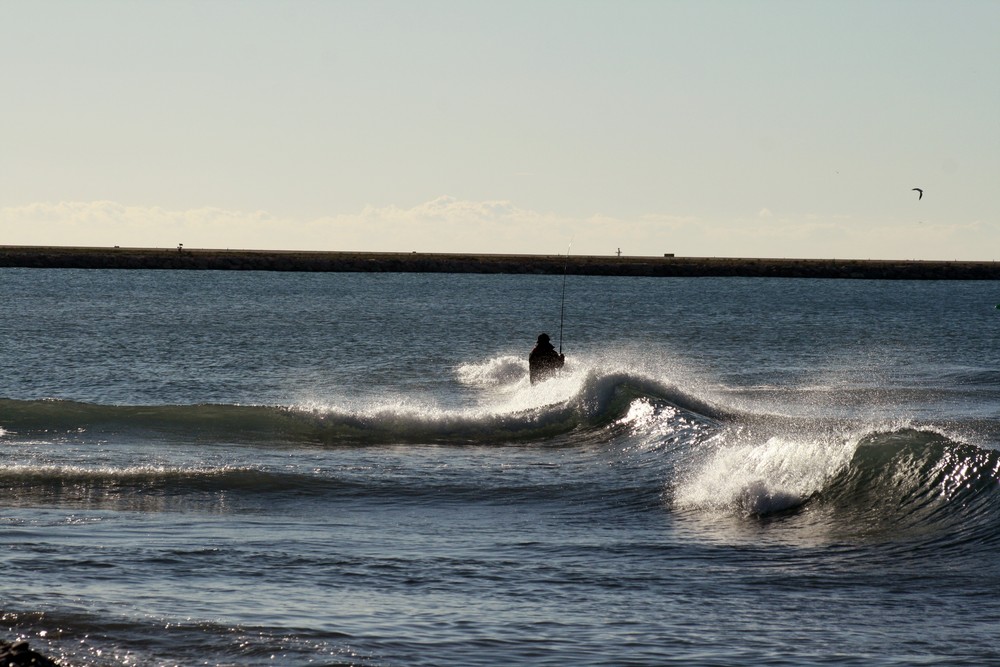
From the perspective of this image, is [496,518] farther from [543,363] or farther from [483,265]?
[483,265]

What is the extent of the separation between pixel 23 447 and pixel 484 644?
1333 cm

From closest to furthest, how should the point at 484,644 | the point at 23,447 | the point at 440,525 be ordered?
the point at 484,644, the point at 440,525, the point at 23,447

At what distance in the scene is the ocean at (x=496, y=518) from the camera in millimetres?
9758

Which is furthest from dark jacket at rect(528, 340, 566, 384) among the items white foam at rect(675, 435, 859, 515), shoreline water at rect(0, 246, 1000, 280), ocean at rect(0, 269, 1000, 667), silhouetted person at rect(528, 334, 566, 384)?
shoreline water at rect(0, 246, 1000, 280)

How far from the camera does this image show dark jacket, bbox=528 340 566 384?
30.4 metres

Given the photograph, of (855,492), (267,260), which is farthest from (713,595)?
(267,260)

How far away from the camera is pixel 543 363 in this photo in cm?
3047

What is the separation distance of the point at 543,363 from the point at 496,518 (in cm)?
1575

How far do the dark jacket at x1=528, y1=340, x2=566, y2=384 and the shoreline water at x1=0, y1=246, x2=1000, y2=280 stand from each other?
13080cm

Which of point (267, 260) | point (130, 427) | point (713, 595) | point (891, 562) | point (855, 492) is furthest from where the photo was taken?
point (267, 260)

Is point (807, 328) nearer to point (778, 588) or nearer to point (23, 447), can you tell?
point (23, 447)

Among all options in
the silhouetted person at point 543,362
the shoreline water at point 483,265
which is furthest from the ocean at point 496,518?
the shoreline water at point 483,265

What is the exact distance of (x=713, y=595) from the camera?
11109 millimetres

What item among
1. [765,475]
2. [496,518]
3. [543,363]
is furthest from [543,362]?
[496,518]
